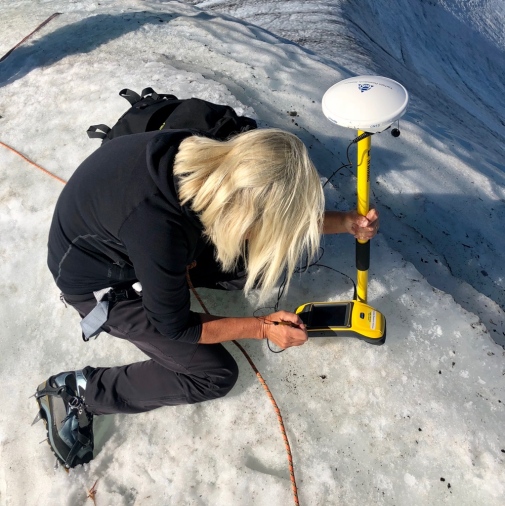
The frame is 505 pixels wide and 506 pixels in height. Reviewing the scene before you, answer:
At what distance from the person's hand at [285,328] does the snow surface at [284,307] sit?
0.37 metres

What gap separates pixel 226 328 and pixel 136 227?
0.63 m

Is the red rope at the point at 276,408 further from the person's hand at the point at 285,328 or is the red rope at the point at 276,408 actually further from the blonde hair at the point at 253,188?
the blonde hair at the point at 253,188

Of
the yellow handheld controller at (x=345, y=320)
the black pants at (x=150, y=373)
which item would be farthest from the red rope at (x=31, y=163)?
the yellow handheld controller at (x=345, y=320)

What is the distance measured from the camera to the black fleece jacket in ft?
5.48

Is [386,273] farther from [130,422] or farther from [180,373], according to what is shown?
[130,422]

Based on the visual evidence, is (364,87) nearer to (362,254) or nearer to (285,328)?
(362,254)

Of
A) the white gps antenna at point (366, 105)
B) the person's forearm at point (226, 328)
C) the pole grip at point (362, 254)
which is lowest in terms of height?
the person's forearm at point (226, 328)

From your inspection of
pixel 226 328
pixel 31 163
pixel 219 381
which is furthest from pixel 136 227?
pixel 31 163

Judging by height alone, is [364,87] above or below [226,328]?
above

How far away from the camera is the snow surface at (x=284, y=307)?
2221 mm

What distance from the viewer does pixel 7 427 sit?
8.32ft

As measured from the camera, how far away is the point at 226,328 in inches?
82.2

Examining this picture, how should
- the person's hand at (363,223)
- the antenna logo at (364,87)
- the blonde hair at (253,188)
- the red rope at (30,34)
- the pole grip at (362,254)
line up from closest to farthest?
the blonde hair at (253,188), the antenna logo at (364,87), the person's hand at (363,223), the pole grip at (362,254), the red rope at (30,34)

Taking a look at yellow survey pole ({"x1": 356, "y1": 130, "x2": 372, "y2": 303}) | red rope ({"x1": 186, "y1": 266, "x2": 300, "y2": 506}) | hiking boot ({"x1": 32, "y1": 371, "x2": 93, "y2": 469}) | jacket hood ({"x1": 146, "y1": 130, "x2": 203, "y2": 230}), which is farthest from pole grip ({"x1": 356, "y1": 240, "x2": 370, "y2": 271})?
hiking boot ({"x1": 32, "y1": 371, "x2": 93, "y2": 469})
